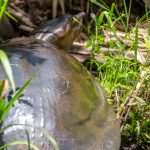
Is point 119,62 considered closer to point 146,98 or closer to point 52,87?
point 146,98

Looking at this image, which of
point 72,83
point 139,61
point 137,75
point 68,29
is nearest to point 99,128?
point 72,83

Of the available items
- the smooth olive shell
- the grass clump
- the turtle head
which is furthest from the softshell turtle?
the turtle head

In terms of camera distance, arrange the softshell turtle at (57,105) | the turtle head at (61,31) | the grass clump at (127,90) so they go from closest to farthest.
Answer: the softshell turtle at (57,105) < the grass clump at (127,90) < the turtle head at (61,31)

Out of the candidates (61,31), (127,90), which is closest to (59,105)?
(127,90)

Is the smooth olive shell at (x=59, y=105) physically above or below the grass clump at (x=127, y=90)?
above

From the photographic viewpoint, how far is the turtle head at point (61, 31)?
2887 millimetres

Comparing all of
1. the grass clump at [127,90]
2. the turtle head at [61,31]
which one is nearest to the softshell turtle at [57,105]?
the grass clump at [127,90]

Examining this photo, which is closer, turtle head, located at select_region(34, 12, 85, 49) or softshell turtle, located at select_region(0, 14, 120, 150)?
softshell turtle, located at select_region(0, 14, 120, 150)

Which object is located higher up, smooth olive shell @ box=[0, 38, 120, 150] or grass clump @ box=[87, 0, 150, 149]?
smooth olive shell @ box=[0, 38, 120, 150]

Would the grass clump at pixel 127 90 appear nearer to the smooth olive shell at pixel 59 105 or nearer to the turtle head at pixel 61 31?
the smooth olive shell at pixel 59 105

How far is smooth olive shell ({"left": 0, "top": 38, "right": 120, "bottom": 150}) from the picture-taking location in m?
1.63

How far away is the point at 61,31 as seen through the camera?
3004 mm

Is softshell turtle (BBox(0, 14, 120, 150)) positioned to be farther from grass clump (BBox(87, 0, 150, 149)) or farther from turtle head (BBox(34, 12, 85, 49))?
turtle head (BBox(34, 12, 85, 49))

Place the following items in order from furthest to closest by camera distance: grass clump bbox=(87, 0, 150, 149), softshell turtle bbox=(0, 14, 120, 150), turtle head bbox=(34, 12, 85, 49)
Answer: turtle head bbox=(34, 12, 85, 49) → grass clump bbox=(87, 0, 150, 149) → softshell turtle bbox=(0, 14, 120, 150)
